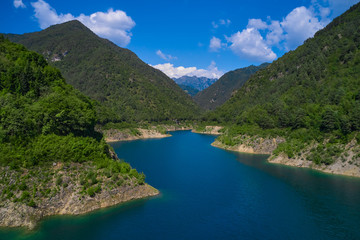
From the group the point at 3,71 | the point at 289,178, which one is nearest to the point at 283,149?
the point at 289,178

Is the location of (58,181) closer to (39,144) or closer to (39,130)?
(39,144)

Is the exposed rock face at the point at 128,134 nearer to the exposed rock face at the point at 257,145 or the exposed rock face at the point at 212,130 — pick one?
the exposed rock face at the point at 212,130

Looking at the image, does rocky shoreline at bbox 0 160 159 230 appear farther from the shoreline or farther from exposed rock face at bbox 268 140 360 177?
the shoreline

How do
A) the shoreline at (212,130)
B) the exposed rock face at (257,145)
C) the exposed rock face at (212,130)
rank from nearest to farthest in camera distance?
the exposed rock face at (257,145) < the shoreline at (212,130) < the exposed rock face at (212,130)

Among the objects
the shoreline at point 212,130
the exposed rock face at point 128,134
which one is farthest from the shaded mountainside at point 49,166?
the shoreline at point 212,130

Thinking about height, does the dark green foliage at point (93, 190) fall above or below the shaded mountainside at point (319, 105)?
below

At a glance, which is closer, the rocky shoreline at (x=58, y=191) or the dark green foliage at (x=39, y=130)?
the rocky shoreline at (x=58, y=191)

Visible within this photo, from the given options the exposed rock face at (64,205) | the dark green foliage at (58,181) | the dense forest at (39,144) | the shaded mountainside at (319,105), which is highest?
the shaded mountainside at (319,105)

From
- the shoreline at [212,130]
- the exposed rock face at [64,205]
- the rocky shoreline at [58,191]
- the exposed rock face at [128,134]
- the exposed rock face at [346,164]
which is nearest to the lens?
the exposed rock face at [64,205]
